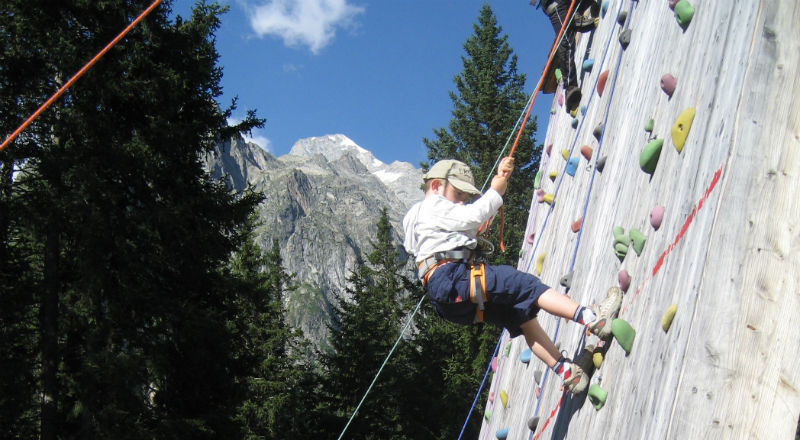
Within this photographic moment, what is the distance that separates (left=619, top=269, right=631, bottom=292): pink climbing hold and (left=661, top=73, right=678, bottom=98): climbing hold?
0.69 meters

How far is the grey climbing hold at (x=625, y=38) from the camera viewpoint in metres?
3.31

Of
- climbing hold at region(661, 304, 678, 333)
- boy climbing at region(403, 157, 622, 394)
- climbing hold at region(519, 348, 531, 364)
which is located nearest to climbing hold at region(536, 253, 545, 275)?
climbing hold at region(519, 348, 531, 364)

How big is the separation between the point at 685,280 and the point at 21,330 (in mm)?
9337

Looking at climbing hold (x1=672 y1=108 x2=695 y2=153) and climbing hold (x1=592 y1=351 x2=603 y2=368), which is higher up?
climbing hold (x1=672 y1=108 x2=695 y2=153)

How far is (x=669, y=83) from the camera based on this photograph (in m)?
2.42

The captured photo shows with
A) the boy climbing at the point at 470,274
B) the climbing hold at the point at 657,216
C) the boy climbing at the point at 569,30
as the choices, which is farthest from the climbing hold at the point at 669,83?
the boy climbing at the point at 569,30

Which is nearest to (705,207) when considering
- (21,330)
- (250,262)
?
(21,330)

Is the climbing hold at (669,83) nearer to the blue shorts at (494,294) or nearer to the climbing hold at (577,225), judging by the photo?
the blue shorts at (494,294)

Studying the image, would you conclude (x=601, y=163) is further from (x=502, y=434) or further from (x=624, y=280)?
(x=502, y=434)

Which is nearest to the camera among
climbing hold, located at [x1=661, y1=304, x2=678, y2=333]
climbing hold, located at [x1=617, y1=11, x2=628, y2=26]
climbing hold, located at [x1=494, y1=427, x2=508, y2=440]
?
climbing hold, located at [x1=661, y1=304, x2=678, y2=333]

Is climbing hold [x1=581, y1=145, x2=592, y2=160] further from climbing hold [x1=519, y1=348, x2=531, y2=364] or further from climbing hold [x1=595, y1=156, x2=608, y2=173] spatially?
climbing hold [x1=519, y1=348, x2=531, y2=364]

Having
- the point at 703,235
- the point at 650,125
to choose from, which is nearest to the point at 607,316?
the point at 703,235

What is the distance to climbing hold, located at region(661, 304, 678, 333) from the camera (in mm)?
1851

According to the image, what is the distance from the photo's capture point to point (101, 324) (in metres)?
8.90
